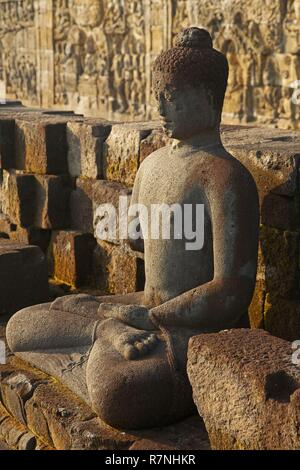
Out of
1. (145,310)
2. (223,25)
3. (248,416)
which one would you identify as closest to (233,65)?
A: (223,25)

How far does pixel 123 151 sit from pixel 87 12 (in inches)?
452

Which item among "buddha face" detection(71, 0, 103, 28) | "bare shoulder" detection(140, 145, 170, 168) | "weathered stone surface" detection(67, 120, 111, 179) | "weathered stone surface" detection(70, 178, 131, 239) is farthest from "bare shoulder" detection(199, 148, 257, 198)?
"buddha face" detection(71, 0, 103, 28)

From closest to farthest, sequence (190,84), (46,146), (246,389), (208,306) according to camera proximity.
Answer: (246,389) < (208,306) < (190,84) < (46,146)

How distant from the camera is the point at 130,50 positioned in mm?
15562

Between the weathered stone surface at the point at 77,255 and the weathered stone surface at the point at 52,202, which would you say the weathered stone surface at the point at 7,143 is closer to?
the weathered stone surface at the point at 52,202

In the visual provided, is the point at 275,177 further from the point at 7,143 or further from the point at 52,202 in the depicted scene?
the point at 7,143

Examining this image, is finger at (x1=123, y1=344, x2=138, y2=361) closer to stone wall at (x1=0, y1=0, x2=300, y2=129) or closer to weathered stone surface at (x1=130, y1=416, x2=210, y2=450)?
weathered stone surface at (x1=130, y1=416, x2=210, y2=450)

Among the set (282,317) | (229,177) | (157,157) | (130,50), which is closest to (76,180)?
(157,157)

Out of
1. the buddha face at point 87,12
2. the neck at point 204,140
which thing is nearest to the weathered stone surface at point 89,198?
the neck at point 204,140

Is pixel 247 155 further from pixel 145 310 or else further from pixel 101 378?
pixel 101 378

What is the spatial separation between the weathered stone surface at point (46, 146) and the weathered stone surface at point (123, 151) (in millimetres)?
409

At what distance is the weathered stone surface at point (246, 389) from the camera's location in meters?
2.83

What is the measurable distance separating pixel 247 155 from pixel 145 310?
3.51 feet

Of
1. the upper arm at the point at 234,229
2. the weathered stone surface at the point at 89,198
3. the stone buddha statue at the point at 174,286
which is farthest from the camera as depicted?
the weathered stone surface at the point at 89,198
